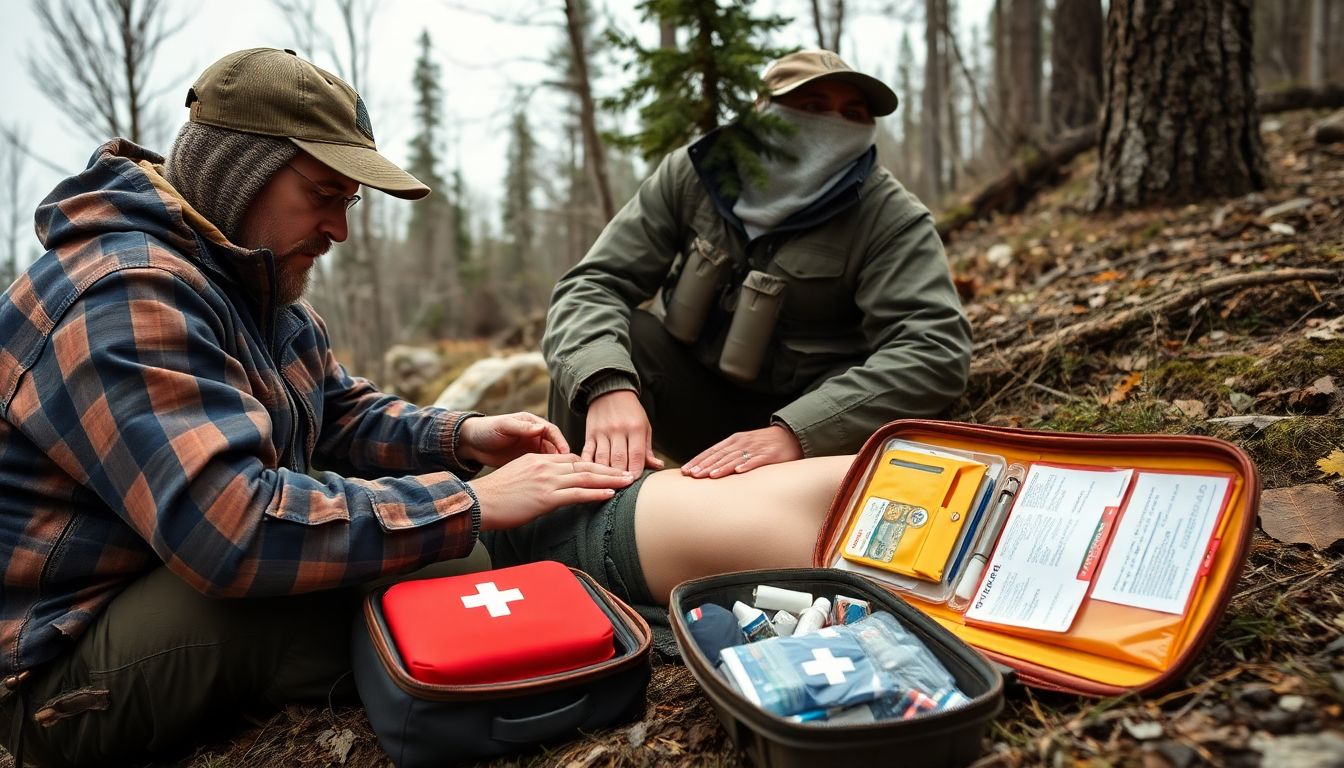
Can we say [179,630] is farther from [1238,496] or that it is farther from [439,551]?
[1238,496]

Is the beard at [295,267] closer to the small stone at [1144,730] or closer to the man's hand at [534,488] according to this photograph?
the man's hand at [534,488]

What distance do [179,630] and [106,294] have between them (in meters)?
0.77

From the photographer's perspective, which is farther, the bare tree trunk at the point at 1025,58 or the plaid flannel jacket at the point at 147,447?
the bare tree trunk at the point at 1025,58

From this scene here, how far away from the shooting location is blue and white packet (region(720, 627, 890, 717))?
1.53 m

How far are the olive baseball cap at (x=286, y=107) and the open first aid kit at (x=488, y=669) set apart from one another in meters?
1.00

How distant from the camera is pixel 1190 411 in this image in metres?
2.78

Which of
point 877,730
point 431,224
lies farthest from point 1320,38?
Result: point 431,224

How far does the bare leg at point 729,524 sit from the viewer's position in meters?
2.23

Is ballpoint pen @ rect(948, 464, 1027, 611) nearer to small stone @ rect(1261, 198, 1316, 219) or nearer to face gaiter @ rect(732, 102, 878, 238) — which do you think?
face gaiter @ rect(732, 102, 878, 238)

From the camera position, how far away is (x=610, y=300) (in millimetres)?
3311

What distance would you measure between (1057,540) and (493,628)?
4.08 ft

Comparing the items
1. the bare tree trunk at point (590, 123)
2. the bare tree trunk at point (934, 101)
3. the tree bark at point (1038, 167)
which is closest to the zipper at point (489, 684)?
the bare tree trunk at point (590, 123)

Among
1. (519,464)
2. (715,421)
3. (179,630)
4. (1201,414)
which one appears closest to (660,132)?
(715,421)

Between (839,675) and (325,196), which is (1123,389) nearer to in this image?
(839,675)
